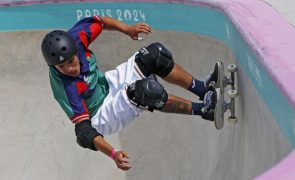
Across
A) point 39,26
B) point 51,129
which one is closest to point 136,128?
point 51,129

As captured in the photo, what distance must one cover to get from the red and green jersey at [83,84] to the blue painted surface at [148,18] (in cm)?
114

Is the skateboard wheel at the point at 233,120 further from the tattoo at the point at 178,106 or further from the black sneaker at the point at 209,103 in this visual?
the tattoo at the point at 178,106

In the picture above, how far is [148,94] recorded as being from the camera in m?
3.64

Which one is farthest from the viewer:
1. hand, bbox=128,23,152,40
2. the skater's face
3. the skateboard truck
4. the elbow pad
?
hand, bbox=128,23,152,40

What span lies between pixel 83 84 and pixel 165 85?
1.51 metres

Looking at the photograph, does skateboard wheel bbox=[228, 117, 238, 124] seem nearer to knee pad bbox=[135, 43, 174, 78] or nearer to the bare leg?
the bare leg

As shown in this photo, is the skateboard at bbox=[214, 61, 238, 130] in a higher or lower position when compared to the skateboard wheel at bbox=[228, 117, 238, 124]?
higher

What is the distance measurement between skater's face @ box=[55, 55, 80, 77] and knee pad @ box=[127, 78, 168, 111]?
0.45m

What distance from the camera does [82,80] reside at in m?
4.03

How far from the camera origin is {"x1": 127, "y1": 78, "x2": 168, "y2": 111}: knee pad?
12.0 ft

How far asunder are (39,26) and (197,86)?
8.55 feet

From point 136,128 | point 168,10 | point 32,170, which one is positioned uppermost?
point 168,10

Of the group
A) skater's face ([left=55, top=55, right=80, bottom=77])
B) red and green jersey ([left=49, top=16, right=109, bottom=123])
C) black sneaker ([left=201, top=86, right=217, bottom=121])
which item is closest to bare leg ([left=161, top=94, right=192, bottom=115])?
black sneaker ([left=201, top=86, right=217, bottom=121])

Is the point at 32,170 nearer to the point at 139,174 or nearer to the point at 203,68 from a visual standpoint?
the point at 139,174
